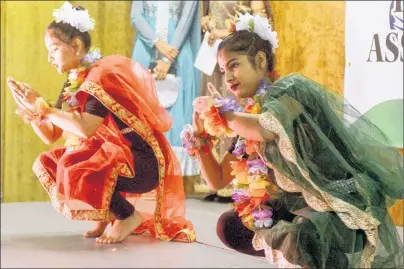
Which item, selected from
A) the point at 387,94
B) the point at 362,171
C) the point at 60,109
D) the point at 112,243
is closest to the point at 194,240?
the point at 112,243

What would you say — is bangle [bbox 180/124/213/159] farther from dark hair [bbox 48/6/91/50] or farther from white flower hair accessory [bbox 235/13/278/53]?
dark hair [bbox 48/6/91/50]

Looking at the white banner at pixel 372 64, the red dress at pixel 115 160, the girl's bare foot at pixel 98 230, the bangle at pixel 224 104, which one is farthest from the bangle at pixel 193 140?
the white banner at pixel 372 64

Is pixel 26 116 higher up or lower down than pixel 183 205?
higher up

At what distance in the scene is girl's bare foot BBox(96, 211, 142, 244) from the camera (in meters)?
1.63

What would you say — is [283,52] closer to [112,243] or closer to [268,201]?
[268,201]

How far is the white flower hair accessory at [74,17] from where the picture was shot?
1.41 metres

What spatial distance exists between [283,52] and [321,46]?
1.90 feet

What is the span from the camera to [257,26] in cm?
116

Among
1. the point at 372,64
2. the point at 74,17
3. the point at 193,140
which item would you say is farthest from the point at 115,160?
the point at 372,64

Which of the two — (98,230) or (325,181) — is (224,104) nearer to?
(325,181)

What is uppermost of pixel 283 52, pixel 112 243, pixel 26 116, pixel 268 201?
pixel 283 52

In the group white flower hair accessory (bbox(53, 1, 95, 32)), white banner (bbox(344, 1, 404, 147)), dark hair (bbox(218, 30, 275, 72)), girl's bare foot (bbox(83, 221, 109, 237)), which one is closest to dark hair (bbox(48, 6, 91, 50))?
white flower hair accessory (bbox(53, 1, 95, 32))

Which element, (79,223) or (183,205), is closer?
(79,223)

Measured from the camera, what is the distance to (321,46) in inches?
75.2
